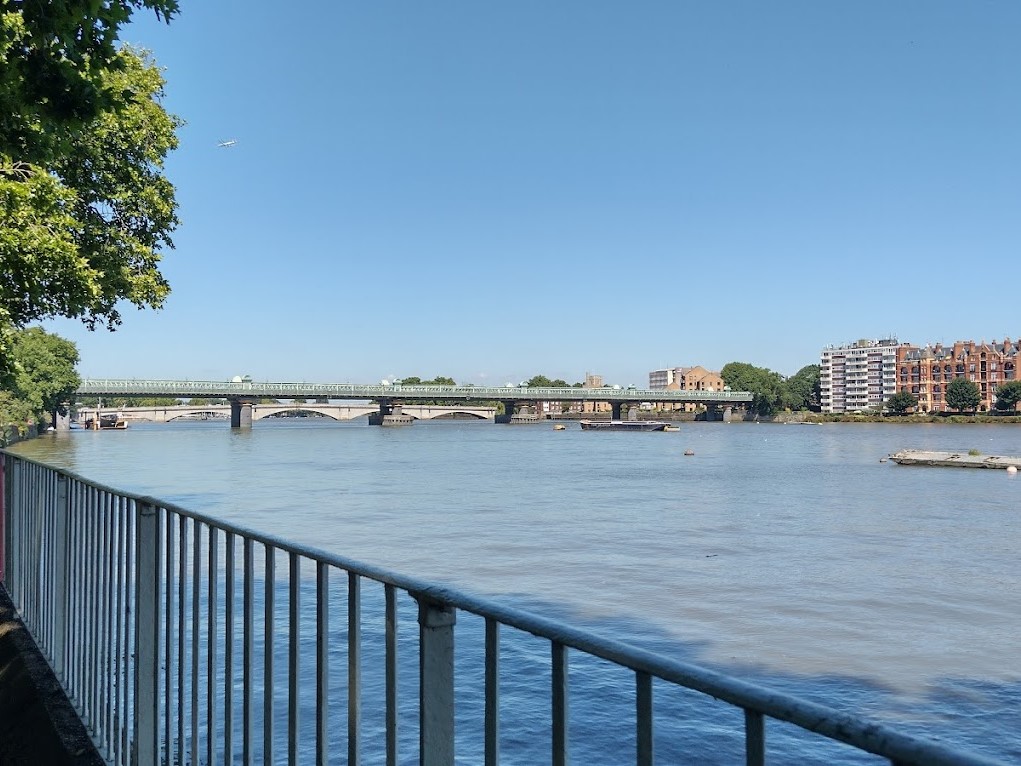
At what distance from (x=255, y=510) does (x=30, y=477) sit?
2552 centimetres

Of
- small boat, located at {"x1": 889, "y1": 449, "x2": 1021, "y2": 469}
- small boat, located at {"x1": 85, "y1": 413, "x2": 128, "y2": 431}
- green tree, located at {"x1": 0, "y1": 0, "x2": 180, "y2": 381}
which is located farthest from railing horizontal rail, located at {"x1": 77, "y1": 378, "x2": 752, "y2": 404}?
green tree, located at {"x1": 0, "y1": 0, "x2": 180, "y2": 381}

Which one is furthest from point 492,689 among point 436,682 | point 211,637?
point 211,637

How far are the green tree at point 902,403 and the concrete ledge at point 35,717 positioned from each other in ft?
594

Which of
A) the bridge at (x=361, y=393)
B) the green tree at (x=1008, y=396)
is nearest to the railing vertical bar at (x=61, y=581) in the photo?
the bridge at (x=361, y=393)

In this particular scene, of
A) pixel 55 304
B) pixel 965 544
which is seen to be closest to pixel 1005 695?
pixel 965 544

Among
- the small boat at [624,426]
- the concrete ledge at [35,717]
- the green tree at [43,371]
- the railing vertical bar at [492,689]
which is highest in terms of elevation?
the green tree at [43,371]

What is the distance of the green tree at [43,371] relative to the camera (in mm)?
72875

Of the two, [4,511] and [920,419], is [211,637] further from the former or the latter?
[920,419]

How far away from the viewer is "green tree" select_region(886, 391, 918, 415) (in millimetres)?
171000

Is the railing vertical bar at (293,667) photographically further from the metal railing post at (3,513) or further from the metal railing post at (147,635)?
the metal railing post at (3,513)

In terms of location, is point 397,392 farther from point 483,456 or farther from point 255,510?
point 255,510

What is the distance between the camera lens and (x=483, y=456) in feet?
234

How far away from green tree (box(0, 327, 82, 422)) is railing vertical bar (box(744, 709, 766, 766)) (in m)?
71.5

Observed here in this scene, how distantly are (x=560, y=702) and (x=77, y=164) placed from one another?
1889 centimetres
